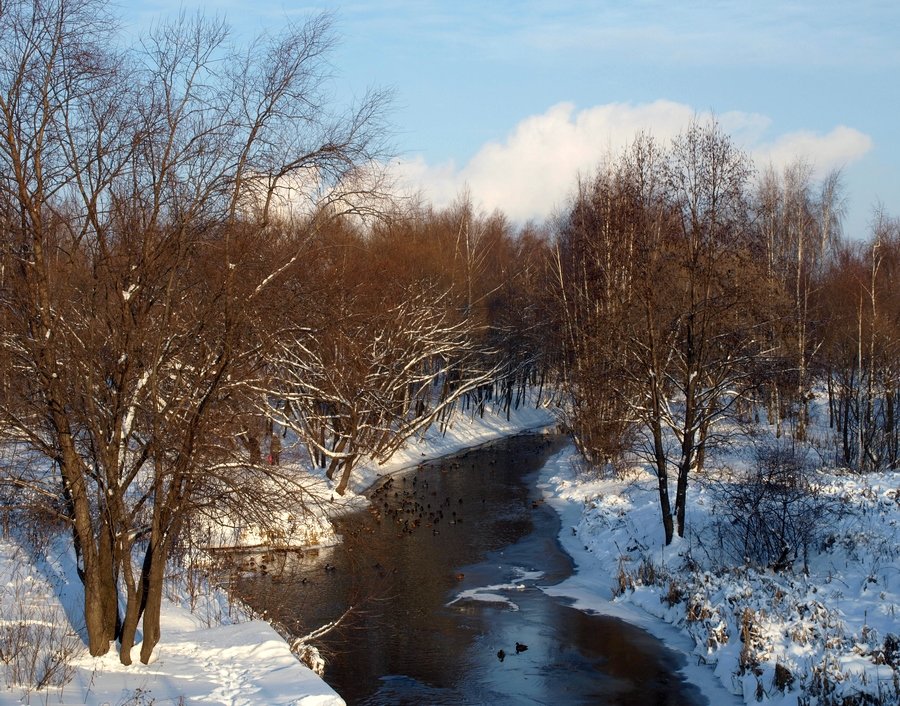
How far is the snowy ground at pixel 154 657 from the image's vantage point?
7.48 m

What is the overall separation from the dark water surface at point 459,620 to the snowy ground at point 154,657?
1.25 meters

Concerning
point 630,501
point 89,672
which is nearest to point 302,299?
point 89,672

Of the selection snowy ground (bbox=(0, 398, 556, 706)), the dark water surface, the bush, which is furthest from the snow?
the dark water surface

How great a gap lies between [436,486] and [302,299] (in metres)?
16.3

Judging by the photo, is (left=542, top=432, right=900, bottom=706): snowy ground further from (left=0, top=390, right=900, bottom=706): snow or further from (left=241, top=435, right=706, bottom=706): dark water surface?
(left=241, top=435, right=706, bottom=706): dark water surface

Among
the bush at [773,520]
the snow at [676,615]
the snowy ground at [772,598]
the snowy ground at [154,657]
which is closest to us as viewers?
the snowy ground at [154,657]

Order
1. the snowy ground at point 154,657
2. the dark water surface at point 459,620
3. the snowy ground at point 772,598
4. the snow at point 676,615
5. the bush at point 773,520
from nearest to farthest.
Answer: the snowy ground at point 154,657
the snow at point 676,615
the snowy ground at point 772,598
the dark water surface at point 459,620
the bush at point 773,520

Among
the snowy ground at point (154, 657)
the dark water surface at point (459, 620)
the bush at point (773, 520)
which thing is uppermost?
the bush at point (773, 520)

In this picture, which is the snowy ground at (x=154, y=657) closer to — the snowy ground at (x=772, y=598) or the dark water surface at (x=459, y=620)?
the dark water surface at (x=459, y=620)

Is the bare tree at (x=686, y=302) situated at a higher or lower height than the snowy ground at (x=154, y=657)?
higher

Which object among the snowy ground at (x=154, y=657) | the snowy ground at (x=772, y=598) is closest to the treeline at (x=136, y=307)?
the snowy ground at (x=154, y=657)

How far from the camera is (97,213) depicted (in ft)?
27.5

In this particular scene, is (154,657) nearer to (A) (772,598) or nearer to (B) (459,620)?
(B) (459,620)

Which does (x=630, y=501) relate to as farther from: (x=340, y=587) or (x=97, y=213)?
(x=97, y=213)
